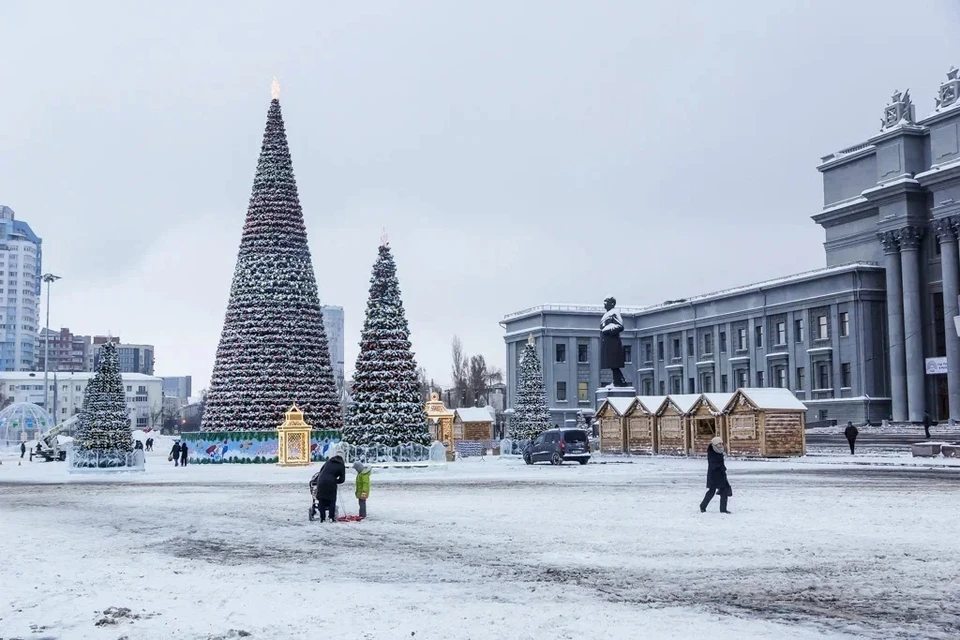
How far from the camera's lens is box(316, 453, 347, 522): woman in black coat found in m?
17.8

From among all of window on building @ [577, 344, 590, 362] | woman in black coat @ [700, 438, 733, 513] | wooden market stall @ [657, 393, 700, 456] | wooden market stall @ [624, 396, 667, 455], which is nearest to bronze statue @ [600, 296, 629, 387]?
wooden market stall @ [624, 396, 667, 455]

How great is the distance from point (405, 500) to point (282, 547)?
865 centimetres

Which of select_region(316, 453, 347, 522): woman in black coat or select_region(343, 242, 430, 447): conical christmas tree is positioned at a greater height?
select_region(343, 242, 430, 447): conical christmas tree

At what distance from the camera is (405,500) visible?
22.9 m

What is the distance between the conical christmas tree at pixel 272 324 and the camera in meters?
47.0

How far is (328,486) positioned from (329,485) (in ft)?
0.08

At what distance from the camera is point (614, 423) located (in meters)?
55.2

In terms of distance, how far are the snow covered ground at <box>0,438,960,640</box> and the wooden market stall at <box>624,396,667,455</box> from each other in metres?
28.8

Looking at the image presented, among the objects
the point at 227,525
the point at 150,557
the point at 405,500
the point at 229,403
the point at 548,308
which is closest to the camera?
the point at 150,557

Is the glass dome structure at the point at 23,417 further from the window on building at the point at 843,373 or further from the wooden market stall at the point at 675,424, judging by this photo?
the window on building at the point at 843,373

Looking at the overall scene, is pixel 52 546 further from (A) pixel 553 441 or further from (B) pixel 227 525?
(A) pixel 553 441

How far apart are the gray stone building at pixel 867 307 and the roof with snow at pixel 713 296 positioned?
158mm

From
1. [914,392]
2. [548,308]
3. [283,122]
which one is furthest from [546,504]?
[548,308]

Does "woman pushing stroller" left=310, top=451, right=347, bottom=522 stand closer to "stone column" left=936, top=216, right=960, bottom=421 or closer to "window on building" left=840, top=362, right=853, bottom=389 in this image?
"stone column" left=936, top=216, right=960, bottom=421
